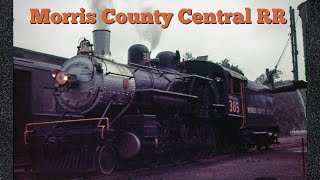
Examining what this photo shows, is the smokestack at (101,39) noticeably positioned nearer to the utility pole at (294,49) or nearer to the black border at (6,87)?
the black border at (6,87)

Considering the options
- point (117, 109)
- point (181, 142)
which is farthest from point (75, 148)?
point (181, 142)

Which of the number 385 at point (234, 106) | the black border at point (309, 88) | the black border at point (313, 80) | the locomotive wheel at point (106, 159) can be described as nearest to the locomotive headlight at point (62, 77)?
the locomotive wheel at point (106, 159)

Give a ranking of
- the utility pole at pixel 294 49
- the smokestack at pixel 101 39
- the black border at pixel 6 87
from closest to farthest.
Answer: the black border at pixel 6 87 < the utility pole at pixel 294 49 < the smokestack at pixel 101 39

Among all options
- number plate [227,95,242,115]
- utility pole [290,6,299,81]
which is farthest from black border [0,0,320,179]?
number plate [227,95,242,115]

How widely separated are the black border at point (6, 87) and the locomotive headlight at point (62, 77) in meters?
1.99

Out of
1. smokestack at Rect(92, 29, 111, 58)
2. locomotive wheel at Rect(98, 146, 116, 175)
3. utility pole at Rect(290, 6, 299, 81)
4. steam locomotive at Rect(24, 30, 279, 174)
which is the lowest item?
locomotive wheel at Rect(98, 146, 116, 175)

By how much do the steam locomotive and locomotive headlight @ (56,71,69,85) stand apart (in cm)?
2

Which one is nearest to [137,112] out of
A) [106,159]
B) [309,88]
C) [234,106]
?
[106,159]

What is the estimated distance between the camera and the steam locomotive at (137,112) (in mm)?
7891

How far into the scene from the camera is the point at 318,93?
21.1ft

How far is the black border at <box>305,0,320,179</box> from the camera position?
6.32m

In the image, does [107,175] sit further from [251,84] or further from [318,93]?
[251,84]

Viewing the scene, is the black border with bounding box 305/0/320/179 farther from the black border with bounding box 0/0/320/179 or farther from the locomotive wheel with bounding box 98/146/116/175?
the locomotive wheel with bounding box 98/146/116/175

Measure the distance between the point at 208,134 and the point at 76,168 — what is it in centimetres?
557
